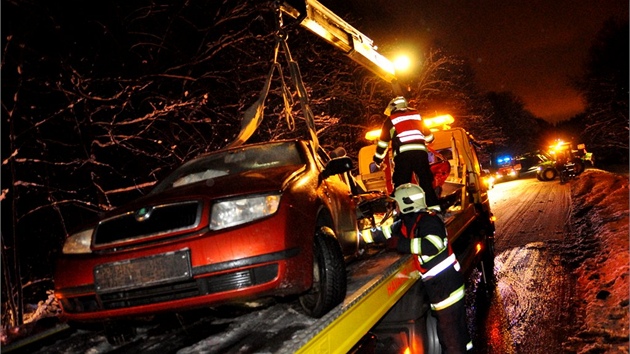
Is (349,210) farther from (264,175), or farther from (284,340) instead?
(284,340)

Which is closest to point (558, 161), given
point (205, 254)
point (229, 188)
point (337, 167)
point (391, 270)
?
point (391, 270)

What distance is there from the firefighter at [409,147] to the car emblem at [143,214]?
322 cm

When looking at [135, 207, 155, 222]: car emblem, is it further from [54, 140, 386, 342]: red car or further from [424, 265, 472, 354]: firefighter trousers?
[424, 265, 472, 354]: firefighter trousers

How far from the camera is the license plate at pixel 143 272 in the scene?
2.17 meters

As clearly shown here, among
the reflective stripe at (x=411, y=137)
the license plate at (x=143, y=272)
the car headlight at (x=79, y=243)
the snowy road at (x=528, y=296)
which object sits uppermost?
the reflective stripe at (x=411, y=137)

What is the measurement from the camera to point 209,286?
85.9 inches

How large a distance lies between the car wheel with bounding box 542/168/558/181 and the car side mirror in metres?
25.0

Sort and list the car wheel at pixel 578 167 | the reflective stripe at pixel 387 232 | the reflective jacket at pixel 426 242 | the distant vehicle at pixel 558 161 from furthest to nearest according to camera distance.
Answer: the car wheel at pixel 578 167 < the distant vehicle at pixel 558 161 < the reflective stripe at pixel 387 232 < the reflective jacket at pixel 426 242

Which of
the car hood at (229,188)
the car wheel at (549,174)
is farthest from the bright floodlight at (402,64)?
the car wheel at (549,174)

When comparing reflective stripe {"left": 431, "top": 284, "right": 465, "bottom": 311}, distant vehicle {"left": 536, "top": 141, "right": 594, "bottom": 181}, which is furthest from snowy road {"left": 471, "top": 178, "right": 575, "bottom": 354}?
distant vehicle {"left": 536, "top": 141, "right": 594, "bottom": 181}

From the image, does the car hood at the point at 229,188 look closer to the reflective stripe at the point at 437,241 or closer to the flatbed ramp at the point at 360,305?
the flatbed ramp at the point at 360,305

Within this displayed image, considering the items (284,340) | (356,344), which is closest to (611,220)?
(356,344)

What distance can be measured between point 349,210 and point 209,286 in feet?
5.71

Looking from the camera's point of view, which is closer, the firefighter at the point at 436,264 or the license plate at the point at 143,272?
the license plate at the point at 143,272
